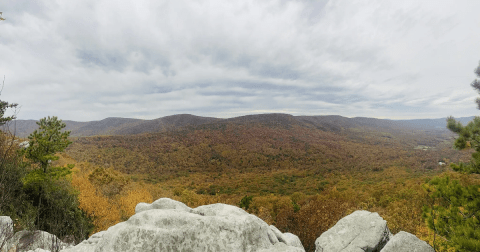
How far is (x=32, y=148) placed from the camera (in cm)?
1033

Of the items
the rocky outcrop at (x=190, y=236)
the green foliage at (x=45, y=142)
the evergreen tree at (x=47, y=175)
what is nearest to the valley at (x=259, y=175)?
the evergreen tree at (x=47, y=175)

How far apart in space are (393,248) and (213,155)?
2105 inches

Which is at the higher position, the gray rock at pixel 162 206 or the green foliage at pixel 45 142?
the green foliage at pixel 45 142

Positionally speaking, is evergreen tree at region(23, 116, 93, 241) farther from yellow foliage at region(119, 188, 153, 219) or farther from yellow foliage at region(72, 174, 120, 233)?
yellow foliage at region(119, 188, 153, 219)

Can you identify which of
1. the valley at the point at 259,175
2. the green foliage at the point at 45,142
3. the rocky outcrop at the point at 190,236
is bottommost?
the valley at the point at 259,175

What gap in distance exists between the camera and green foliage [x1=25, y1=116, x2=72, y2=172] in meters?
10.3

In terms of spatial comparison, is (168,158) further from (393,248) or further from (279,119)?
(279,119)

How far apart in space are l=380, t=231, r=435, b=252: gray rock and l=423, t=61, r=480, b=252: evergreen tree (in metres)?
0.93

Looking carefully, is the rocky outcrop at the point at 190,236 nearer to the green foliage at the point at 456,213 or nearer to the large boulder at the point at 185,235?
the large boulder at the point at 185,235

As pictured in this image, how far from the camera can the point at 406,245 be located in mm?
5410

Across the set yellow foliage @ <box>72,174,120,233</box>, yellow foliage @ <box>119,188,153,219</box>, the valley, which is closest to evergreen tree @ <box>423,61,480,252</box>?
the valley

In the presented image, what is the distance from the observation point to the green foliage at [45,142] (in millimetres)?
10289

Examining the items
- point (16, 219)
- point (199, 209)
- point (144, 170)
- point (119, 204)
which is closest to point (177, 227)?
point (199, 209)

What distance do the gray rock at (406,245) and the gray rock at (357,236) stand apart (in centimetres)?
119
